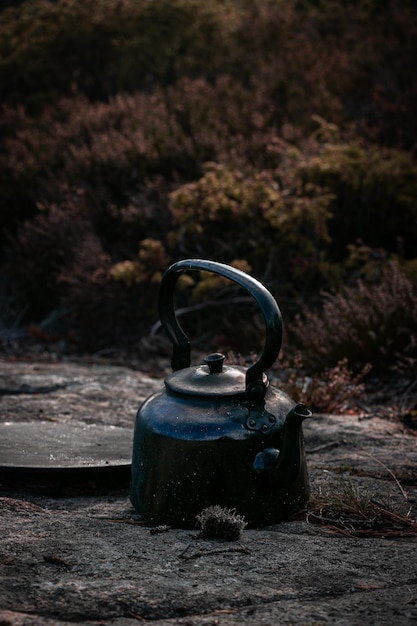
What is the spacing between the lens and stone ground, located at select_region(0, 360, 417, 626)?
7.18 feet

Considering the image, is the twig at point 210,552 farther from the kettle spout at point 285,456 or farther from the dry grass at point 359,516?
the dry grass at point 359,516

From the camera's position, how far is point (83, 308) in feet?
23.3

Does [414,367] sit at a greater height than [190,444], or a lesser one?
lesser

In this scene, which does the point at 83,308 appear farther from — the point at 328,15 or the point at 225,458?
the point at 328,15

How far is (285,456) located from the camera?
2.78 m

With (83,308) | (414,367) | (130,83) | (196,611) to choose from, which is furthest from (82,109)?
(196,611)

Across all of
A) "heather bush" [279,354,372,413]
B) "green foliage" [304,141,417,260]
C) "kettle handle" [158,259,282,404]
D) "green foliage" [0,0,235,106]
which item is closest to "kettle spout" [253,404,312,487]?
"kettle handle" [158,259,282,404]

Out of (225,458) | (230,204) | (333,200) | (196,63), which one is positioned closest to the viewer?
(225,458)

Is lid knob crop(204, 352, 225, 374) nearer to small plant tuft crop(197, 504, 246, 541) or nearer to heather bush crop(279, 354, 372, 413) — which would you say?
small plant tuft crop(197, 504, 246, 541)

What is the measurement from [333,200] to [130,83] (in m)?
4.58

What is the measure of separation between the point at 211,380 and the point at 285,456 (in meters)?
0.37

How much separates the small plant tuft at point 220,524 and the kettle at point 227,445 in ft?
0.34

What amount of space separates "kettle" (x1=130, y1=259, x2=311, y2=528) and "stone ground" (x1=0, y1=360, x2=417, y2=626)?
91 millimetres

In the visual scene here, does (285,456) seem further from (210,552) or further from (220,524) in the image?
(210,552)
